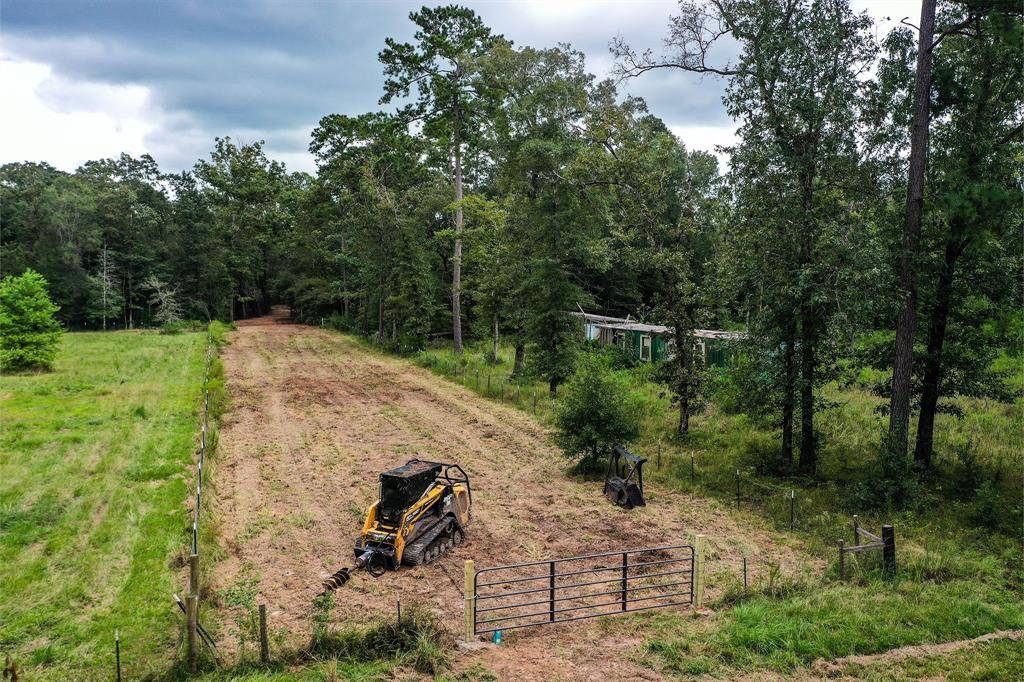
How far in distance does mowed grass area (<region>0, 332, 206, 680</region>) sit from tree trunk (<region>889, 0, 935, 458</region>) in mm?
15754

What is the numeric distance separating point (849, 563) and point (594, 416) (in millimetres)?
7678

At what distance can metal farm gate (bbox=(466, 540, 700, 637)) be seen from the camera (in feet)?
31.3

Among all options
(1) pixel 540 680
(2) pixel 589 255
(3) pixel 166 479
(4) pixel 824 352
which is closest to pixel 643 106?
(2) pixel 589 255

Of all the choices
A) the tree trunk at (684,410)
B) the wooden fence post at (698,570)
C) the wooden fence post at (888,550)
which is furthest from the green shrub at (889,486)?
the wooden fence post at (698,570)

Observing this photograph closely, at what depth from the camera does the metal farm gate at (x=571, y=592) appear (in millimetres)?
9531

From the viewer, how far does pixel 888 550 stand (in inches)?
436

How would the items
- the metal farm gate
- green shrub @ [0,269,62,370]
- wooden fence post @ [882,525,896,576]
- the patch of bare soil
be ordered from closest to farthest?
1. the patch of bare soil
2. the metal farm gate
3. wooden fence post @ [882,525,896,576]
4. green shrub @ [0,269,62,370]

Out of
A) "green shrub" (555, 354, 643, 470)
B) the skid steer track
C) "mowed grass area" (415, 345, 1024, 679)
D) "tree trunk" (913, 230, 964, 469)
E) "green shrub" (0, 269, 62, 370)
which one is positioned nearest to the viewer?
"mowed grass area" (415, 345, 1024, 679)

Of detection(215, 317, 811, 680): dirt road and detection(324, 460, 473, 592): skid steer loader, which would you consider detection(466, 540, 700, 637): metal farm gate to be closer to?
detection(215, 317, 811, 680): dirt road

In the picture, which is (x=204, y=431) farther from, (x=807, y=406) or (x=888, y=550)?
(x=888, y=550)

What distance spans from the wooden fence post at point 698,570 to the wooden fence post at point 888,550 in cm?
355

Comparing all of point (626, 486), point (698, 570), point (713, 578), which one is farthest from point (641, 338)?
point (698, 570)

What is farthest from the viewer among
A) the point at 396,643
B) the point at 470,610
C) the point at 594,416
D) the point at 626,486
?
the point at 594,416

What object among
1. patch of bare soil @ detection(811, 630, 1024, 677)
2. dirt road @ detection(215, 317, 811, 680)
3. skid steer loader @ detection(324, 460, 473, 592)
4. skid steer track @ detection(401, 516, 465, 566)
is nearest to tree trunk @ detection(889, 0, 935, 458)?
dirt road @ detection(215, 317, 811, 680)
